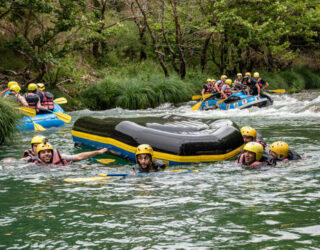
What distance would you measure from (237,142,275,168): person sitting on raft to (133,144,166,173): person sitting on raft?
120 centimetres

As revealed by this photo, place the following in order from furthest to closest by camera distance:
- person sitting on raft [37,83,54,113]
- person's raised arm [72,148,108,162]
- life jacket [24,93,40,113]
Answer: person sitting on raft [37,83,54,113], life jacket [24,93,40,113], person's raised arm [72,148,108,162]

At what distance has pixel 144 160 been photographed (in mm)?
6770

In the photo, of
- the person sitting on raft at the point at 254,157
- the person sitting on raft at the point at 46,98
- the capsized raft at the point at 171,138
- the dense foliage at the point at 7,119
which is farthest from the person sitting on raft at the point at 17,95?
the person sitting on raft at the point at 254,157

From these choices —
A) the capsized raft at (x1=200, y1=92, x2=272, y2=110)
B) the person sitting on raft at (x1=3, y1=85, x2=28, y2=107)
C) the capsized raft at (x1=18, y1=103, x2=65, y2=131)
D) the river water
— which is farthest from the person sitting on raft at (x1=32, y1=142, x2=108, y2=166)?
the capsized raft at (x1=200, y1=92, x2=272, y2=110)

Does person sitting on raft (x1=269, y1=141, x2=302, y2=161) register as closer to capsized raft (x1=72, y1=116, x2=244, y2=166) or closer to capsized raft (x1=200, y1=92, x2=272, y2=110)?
capsized raft (x1=72, y1=116, x2=244, y2=166)

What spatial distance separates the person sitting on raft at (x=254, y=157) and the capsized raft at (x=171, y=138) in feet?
1.82

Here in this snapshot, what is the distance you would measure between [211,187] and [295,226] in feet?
5.47

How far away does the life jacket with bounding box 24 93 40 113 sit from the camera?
1294 centimetres

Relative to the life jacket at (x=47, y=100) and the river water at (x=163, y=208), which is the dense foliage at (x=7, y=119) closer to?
the river water at (x=163, y=208)

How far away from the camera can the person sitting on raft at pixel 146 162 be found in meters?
6.79

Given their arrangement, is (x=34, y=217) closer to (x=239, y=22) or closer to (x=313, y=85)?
(x=239, y=22)

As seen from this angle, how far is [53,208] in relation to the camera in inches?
206

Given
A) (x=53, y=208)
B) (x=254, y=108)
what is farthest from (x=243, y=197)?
(x=254, y=108)

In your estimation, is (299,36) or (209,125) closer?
(209,125)
